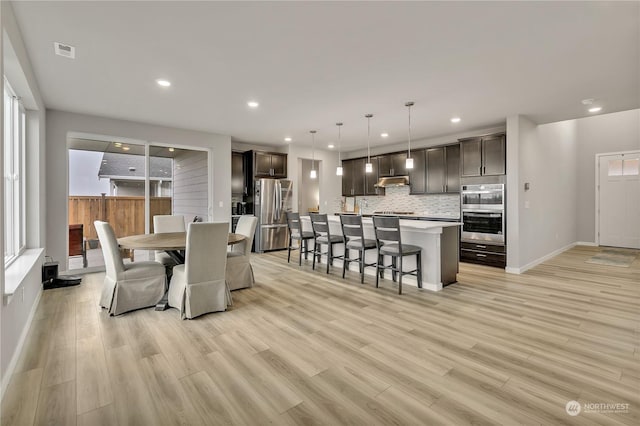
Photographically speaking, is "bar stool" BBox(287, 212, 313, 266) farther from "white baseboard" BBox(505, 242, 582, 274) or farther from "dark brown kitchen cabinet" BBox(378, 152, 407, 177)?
"white baseboard" BBox(505, 242, 582, 274)

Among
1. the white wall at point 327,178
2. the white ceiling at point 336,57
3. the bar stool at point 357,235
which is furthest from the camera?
the white wall at point 327,178

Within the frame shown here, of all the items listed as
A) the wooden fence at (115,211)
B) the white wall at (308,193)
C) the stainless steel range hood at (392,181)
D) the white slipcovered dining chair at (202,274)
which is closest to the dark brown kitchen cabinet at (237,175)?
the wooden fence at (115,211)

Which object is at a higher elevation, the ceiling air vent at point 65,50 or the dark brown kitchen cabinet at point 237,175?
the ceiling air vent at point 65,50

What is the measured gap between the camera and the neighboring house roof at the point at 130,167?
5.36 meters

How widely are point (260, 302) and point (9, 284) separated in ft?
7.05

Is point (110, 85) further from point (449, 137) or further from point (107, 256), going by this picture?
point (449, 137)

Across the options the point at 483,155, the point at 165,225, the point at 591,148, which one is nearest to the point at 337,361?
the point at 165,225

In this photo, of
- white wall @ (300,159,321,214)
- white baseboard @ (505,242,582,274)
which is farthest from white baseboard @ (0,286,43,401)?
white wall @ (300,159,321,214)

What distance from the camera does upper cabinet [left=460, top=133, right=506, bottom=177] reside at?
5.27m

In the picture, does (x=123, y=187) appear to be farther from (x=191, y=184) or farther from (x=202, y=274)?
(x=202, y=274)

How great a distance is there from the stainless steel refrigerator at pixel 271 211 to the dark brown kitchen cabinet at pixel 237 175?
47 cm

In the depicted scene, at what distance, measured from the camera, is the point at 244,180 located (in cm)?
746

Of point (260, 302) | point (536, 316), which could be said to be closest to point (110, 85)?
point (260, 302)

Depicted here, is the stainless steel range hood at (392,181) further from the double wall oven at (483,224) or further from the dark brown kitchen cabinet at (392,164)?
Answer: the double wall oven at (483,224)
